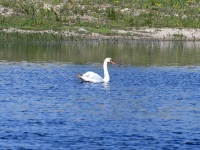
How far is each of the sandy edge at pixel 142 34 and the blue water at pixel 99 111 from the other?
75.5 ft

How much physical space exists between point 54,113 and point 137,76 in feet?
42.3

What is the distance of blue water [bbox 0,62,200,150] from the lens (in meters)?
21.2

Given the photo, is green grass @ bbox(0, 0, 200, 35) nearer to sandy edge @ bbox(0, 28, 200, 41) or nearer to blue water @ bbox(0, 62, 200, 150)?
sandy edge @ bbox(0, 28, 200, 41)

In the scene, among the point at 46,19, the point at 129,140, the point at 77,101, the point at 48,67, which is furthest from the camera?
the point at 46,19

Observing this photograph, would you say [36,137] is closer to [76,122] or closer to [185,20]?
[76,122]

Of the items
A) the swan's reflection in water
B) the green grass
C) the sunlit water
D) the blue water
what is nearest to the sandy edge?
the green grass

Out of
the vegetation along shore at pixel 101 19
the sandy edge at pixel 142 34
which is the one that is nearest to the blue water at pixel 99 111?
the sandy edge at pixel 142 34

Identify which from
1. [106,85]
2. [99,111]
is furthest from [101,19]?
[99,111]

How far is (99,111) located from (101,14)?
4261 cm

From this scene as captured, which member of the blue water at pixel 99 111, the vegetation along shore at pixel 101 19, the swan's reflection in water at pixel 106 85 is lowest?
the swan's reflection in water at pixel 106 85

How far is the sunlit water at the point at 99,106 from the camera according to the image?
70.0 feet

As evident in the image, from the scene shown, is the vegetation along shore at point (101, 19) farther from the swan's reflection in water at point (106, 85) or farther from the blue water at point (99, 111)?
the swan's reflection in water at point (106, 85)

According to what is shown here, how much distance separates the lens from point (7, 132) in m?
22.1

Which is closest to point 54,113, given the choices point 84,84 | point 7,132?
point 7,132
